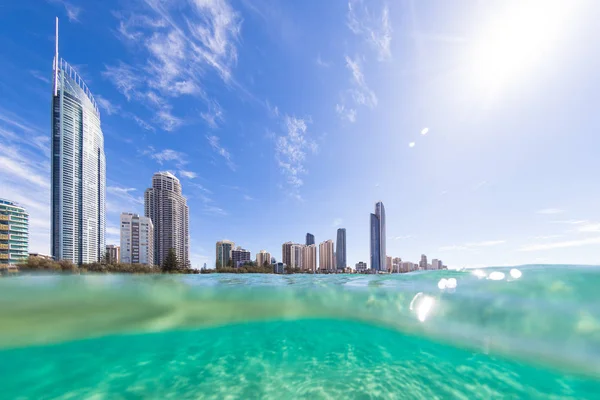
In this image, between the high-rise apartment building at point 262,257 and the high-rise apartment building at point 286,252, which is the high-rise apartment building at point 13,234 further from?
the high-rise apartment building at point 286,252

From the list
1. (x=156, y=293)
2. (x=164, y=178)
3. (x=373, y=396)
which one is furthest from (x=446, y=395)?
(x=164, y=178)

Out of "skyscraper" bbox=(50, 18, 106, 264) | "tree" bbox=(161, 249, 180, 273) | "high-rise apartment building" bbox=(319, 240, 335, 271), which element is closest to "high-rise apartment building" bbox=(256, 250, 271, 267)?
"high-rise apartment building" bbox=(319, 240, 335, 271)

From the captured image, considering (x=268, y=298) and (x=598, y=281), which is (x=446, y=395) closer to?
(x=598, y=281)

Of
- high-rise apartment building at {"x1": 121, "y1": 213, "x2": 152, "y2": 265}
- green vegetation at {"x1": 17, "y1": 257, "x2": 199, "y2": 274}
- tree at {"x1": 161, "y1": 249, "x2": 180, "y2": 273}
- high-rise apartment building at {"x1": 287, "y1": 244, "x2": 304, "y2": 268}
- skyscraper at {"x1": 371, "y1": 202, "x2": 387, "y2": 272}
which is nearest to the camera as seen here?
green vegetation at {"x1": 17, "y1": 257, "x2": 199, "y2": 274}

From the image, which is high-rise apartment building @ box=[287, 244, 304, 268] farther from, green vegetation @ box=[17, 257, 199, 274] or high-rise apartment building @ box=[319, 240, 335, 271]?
green vegetation @ box=[17, 257, 199, 274]

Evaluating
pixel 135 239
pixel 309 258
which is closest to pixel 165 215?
pixel 135 239

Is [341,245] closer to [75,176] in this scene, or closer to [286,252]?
[286,252]

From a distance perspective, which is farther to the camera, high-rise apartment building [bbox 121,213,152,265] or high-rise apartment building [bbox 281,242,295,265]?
high-rise apartment building [bbox 121,213,152,265]
